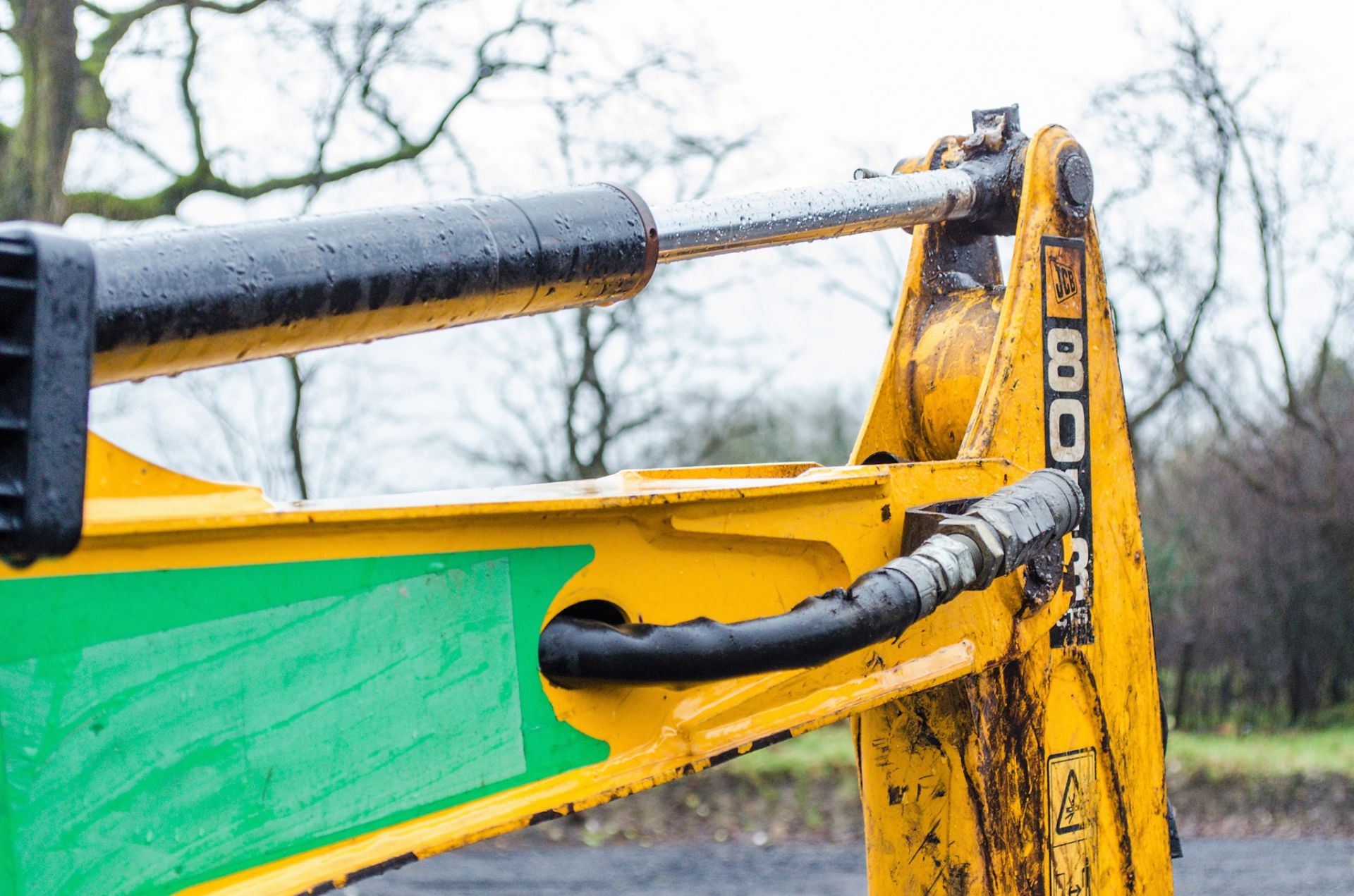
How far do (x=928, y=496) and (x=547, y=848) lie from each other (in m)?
8.27

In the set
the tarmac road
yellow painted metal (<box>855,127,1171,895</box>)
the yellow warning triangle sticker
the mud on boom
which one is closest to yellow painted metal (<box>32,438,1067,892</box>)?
the mud on boom

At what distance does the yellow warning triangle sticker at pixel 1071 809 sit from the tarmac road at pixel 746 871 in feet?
18.1

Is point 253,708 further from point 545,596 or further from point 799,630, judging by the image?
point 799,630

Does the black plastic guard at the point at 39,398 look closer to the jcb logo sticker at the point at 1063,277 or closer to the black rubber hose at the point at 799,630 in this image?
the black rubber hose at the point at 799,630

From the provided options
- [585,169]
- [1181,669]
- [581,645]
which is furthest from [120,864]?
[1181,669]

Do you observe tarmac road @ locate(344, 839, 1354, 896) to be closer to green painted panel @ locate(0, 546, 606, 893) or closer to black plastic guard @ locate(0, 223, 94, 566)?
green painted panel @ locate(0, 546, 606, 893)

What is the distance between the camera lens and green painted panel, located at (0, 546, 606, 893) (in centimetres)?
110

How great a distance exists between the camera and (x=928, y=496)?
1964 mm

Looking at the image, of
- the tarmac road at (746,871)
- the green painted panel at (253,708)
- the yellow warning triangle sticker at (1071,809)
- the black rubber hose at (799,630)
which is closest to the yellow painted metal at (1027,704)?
the yellow warning triangle sticker at (1071,809)

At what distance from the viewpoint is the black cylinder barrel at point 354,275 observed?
1143mm

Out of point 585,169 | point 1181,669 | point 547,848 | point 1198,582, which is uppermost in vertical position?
point 585,169

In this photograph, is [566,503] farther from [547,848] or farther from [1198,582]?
[1198,582]

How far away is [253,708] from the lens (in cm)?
123

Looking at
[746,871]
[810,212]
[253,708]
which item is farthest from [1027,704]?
[746,871]
